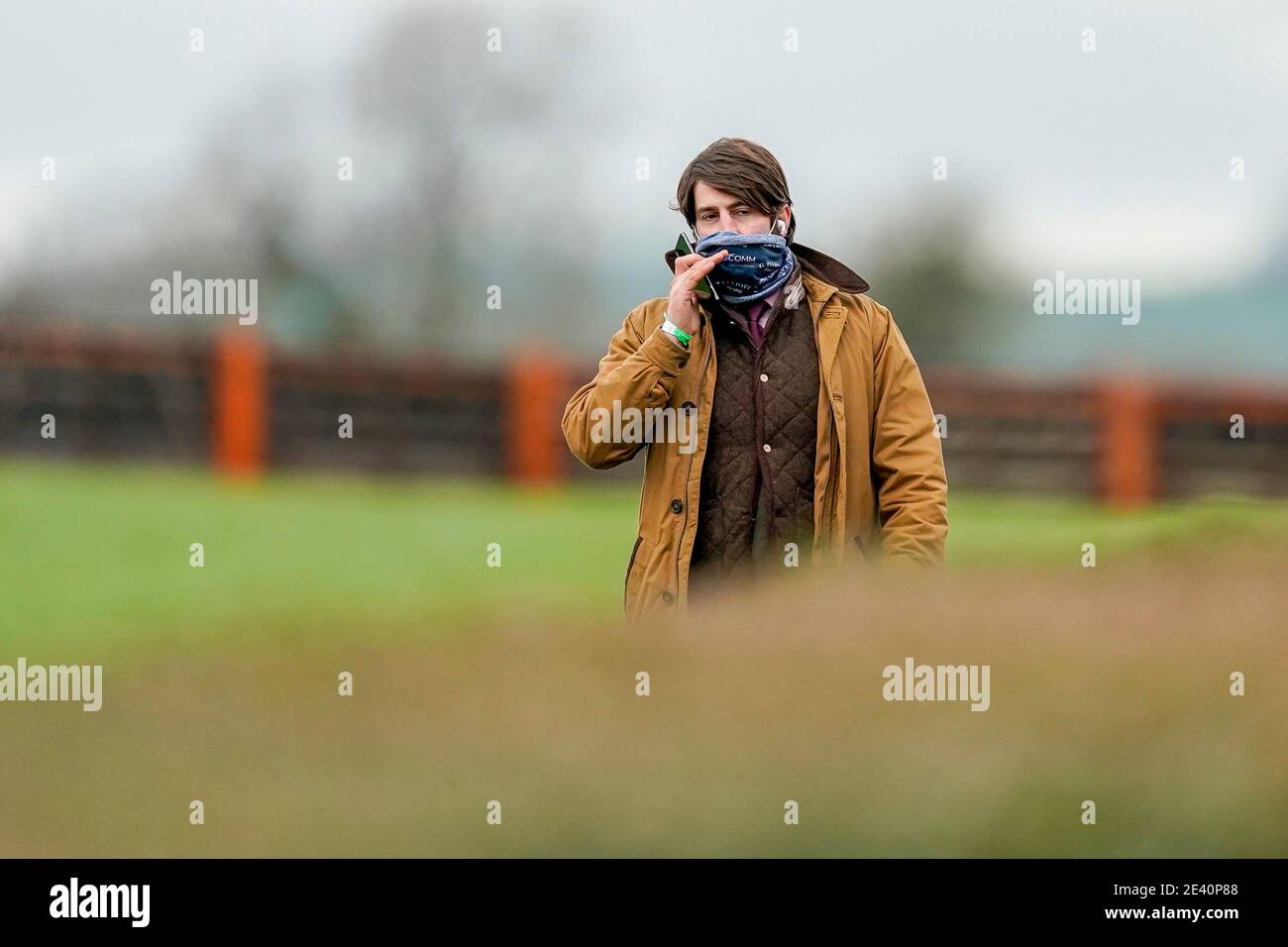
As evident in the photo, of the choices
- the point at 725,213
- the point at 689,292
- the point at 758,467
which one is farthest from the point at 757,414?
the point at 725,213

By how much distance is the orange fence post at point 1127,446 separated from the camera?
9719 mm

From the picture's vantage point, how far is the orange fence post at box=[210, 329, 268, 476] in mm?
10367

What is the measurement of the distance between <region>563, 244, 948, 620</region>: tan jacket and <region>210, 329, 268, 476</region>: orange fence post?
8.12 metres

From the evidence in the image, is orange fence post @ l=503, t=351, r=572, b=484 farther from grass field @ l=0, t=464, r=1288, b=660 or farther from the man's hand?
the man's hand

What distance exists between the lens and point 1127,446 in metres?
9.80

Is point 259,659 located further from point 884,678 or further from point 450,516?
point 450,516

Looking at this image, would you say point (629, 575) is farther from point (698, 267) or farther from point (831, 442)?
point (698, 267)

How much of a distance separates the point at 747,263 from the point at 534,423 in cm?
808

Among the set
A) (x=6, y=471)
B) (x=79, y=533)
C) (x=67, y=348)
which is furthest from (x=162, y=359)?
(x=79, y=533)

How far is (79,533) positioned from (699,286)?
656cm

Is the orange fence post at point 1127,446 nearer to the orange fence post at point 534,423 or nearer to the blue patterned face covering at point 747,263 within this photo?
the orange fence post at point 534,423

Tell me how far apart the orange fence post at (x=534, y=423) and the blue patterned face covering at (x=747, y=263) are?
7.95m

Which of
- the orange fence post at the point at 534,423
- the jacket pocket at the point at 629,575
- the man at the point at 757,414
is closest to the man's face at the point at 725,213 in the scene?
the man at the point at 757,414

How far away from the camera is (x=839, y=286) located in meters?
2.77
